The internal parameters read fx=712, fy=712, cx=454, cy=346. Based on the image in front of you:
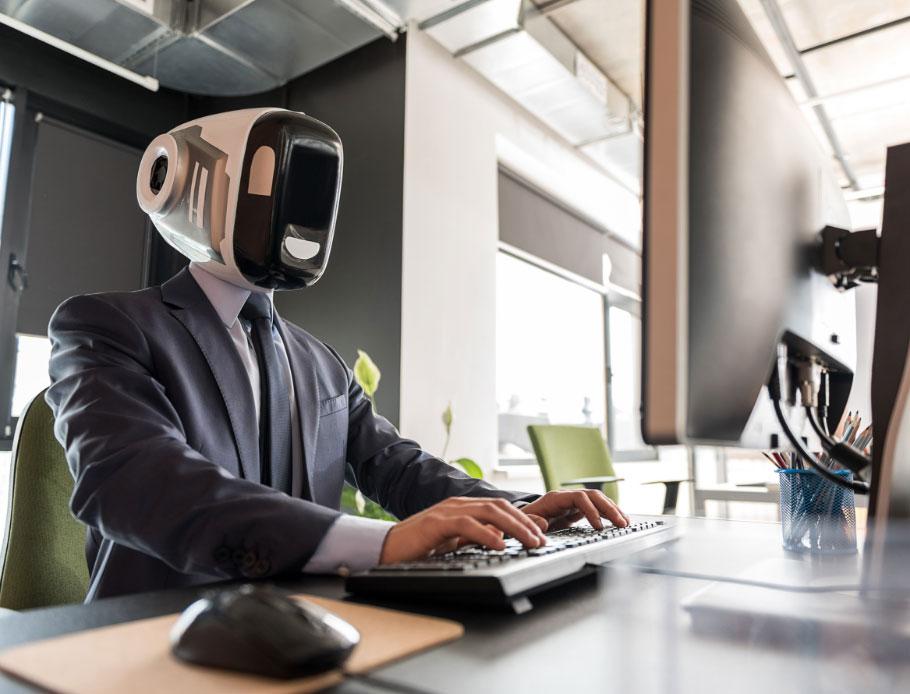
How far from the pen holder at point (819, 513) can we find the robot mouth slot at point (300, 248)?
712mm

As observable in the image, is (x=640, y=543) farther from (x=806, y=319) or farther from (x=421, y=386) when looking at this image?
(x=421, y=386)

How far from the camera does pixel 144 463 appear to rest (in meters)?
0.78

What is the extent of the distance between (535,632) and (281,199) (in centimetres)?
72

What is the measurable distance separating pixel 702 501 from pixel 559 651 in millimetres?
2601

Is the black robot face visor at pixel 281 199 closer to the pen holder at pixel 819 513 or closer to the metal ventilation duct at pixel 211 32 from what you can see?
the pen holder at pixel 819 513

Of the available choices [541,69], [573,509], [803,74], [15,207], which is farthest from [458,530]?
[803,74]

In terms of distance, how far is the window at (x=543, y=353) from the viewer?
4379 millimetres

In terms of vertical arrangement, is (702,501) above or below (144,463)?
below

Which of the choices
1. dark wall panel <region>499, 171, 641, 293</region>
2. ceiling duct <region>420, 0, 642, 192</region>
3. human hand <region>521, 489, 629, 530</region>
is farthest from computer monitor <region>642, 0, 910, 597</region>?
dark wall panel <region>499, 171, 641, 293</region>

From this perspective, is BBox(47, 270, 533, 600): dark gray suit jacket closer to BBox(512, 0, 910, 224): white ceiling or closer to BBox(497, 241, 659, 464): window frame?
BBox(512, 0, 910, 224): white ceiling

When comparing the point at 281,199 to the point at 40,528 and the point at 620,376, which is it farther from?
the point at 620,376

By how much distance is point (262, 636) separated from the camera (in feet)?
1.38

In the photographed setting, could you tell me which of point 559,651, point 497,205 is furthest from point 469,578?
point 497,205

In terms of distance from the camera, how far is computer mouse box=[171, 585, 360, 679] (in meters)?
0.41
